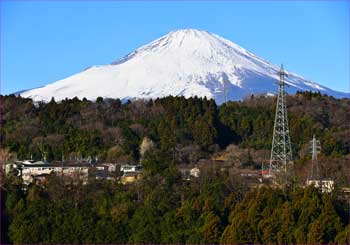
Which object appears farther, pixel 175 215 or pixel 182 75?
pixel 182 75

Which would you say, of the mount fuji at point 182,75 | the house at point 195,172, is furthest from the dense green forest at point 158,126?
the mount fuji at point 182,75

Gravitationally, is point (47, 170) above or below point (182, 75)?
below

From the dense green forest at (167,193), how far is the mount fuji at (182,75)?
57.6ft

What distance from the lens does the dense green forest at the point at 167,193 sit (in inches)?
557

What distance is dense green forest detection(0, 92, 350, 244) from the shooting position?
1415 cm

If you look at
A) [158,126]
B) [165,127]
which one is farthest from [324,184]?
[158,126]

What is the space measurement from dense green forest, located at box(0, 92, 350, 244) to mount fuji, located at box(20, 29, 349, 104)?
57.6 ft

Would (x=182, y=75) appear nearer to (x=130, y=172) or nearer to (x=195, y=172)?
(x=130, y=172)

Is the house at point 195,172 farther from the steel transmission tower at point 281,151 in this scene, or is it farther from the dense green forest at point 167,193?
the steel transmission tower at point 281,151

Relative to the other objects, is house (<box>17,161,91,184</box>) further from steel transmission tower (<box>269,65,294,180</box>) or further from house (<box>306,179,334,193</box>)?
house (<box>306,179,334,193</box>)

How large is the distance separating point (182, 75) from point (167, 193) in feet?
97.2

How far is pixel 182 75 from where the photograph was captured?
45094mm

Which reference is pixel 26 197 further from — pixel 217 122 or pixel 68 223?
pixel 217 122

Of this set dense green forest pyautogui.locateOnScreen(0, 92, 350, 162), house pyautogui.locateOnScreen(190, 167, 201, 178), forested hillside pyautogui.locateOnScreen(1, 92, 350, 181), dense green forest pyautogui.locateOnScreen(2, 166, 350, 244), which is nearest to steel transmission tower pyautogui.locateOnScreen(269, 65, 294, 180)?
forested hillside pyautogui.locateOnScreen(1, 92, 350, 181)
